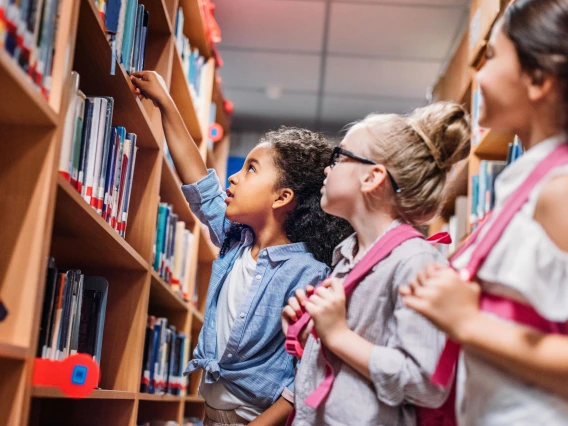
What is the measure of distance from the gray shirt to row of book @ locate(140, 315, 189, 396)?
4.90 ft

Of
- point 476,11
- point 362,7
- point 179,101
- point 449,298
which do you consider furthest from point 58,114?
point 362,7

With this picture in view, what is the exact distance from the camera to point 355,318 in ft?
4.12

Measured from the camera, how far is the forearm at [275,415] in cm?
162

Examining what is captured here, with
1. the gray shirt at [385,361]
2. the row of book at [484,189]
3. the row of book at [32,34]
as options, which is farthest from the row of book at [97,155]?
the row of book at [484,189]

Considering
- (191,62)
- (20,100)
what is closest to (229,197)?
(20,100)

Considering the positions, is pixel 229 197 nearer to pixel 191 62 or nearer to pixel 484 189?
pixel 484 189

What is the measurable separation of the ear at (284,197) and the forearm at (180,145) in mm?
219

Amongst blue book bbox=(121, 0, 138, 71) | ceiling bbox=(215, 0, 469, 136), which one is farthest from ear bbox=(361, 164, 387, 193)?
ceiling bbox=(215, 0, 469, 136)

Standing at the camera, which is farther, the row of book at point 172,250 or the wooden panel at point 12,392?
the row of book at point 172,250

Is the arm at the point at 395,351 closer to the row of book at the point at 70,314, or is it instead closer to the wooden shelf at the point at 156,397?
the row of book at the point at 70,314

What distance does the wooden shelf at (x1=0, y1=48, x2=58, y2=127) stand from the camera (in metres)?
1.09

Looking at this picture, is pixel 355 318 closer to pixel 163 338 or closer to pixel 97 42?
pixel 97 42

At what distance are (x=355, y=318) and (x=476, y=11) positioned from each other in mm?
2309

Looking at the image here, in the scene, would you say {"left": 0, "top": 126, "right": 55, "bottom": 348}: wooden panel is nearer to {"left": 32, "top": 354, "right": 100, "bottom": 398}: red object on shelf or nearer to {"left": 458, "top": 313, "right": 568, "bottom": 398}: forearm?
{"left": 32, "top": 354, "right": 100, "bottom": 398}: red object on shelf
